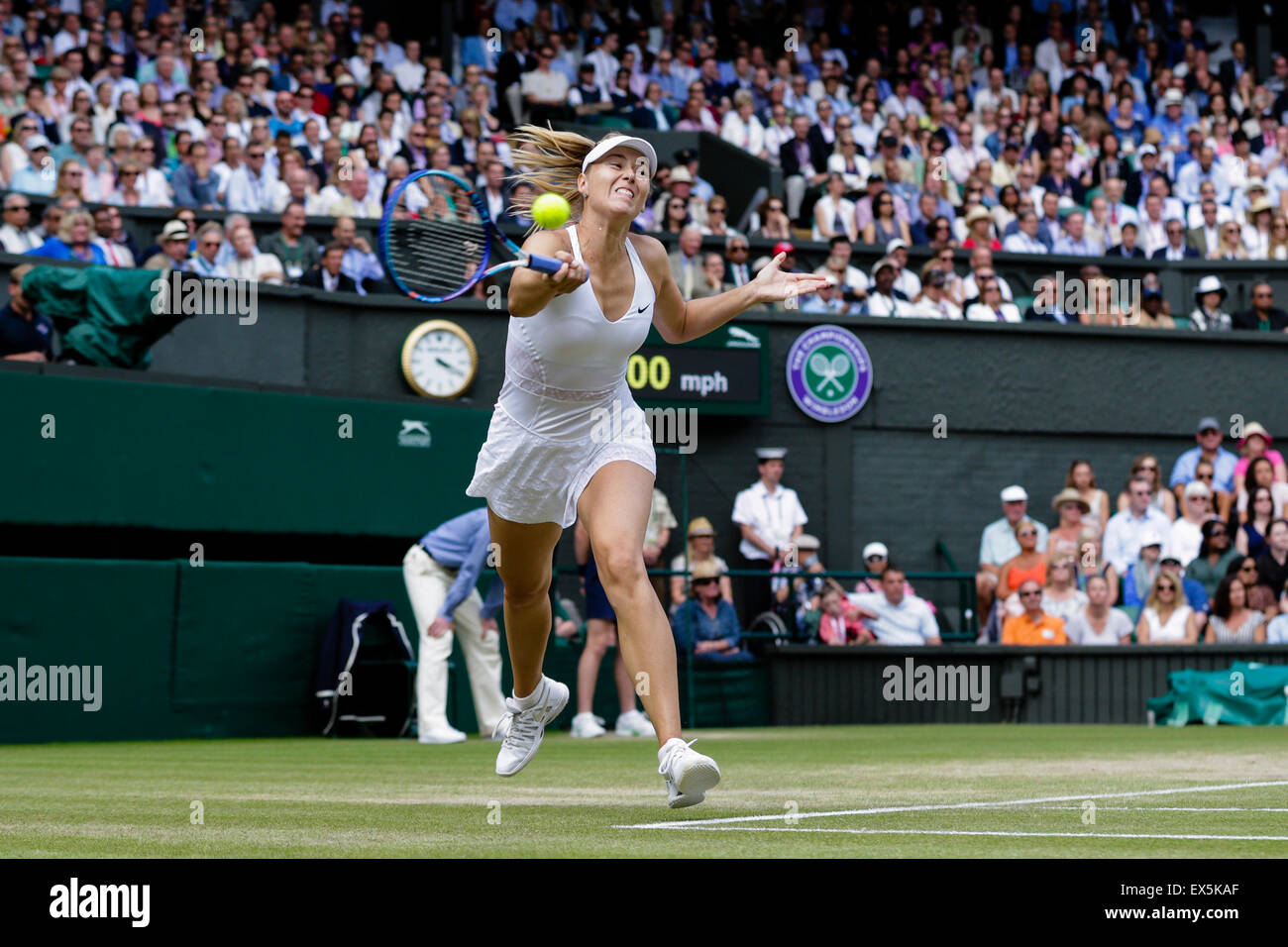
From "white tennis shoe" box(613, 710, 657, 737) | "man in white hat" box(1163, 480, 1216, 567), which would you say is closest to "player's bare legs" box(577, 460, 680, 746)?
"white tennis shoe" box(613, 710, 657, 737)

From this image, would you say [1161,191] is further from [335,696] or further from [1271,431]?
[335,696]

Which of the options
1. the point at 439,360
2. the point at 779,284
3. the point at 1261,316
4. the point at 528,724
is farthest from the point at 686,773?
the point at 1261,316

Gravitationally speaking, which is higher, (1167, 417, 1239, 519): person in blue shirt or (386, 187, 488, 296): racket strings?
(386, 187, 488, 296): racket strings

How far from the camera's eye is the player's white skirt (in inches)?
242

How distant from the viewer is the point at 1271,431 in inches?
753

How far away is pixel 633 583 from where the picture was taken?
19.1 feet

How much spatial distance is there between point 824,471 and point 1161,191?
544cm

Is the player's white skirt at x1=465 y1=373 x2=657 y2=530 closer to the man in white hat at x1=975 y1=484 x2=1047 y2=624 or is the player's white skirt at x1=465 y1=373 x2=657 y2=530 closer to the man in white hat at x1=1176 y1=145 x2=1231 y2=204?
the man in white hat at x1=975 y1=484 x2=1047 y2=624

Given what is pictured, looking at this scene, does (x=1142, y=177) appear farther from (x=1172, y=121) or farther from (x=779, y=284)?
(x=779, y=284)

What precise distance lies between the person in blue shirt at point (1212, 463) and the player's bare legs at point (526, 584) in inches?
454

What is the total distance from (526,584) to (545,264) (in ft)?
4.74

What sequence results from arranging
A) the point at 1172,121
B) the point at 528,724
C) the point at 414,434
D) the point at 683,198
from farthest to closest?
the point at 1172,121, the point at 683,198, the point at 414,434, the point at 528,724
